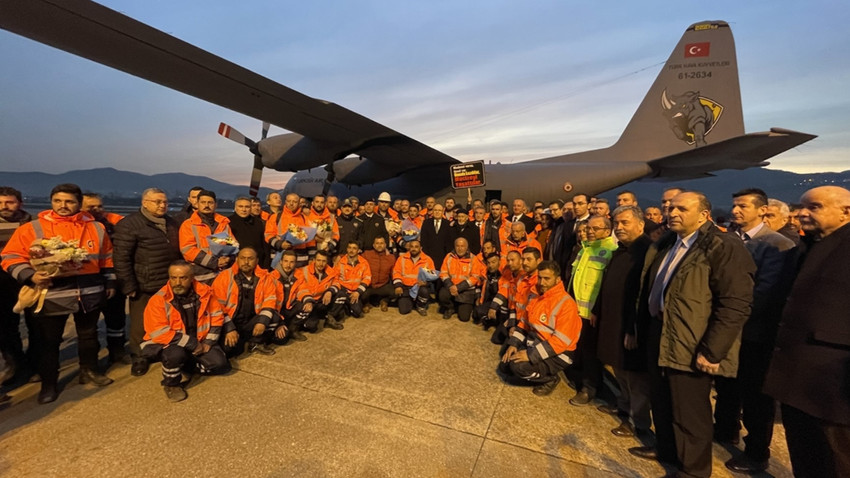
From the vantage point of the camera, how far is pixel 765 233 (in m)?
3.23

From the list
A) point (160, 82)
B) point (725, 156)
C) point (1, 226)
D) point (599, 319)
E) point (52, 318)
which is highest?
point (160, 82)

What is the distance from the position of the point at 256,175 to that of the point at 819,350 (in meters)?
12.7

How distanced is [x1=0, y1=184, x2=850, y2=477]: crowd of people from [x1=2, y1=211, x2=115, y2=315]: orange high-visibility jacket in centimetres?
1

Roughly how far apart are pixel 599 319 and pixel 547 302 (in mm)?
580

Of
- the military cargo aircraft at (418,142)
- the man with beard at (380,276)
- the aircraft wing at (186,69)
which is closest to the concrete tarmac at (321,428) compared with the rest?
the man with beard at (380,276)

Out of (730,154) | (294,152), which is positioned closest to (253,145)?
(294,152)

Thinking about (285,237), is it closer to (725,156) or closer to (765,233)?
(765,233)

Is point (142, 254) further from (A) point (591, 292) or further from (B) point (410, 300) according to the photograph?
(A) point (591, 292)

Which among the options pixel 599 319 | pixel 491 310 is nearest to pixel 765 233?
pixel 599 319

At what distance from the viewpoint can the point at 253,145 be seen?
1164cm

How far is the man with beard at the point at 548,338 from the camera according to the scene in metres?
Result: 3.86

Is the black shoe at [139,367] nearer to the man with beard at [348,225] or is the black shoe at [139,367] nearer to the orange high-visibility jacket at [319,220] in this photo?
the orange high-visibility jacket at [319,220]

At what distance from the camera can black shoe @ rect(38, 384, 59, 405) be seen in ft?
11.8

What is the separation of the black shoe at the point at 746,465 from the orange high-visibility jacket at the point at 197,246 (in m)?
6.12
